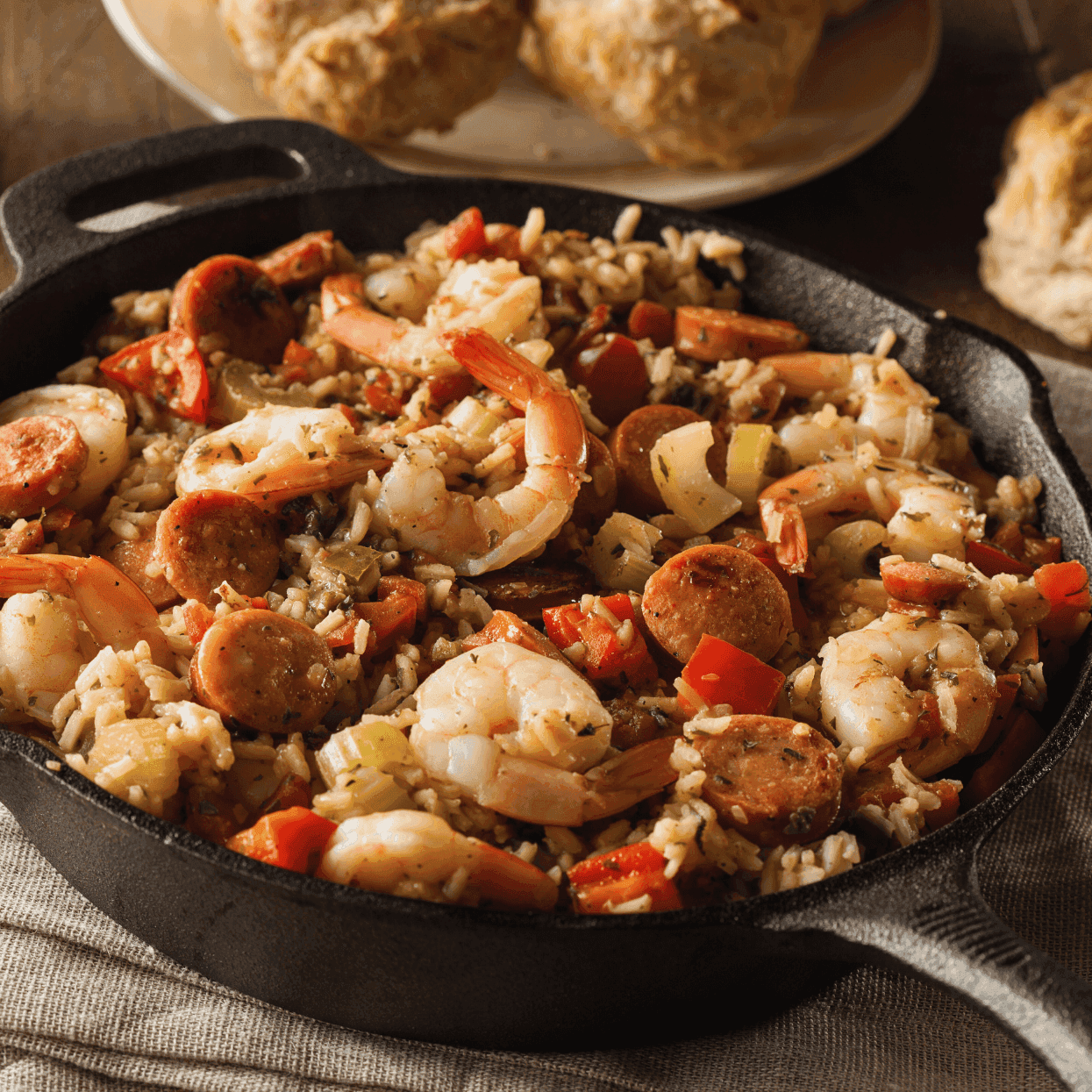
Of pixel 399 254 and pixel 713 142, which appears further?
pixel 713 142

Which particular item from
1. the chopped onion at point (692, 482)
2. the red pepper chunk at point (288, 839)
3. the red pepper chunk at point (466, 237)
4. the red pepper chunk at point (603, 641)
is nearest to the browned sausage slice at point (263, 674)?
the red pepper chunk at point (288, 839)

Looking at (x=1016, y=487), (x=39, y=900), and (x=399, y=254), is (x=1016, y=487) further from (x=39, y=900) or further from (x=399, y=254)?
(x=39, y=900)

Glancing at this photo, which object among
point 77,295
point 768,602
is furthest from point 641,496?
point 77,295

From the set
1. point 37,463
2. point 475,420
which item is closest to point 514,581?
point 475,420

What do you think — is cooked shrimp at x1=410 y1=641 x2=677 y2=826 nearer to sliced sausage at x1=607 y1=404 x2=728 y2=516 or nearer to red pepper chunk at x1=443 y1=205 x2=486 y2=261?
sliced sausage at x1=607 y1=404 x2=728 y2=516

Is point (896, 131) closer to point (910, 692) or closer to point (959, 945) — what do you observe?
point (910, 692)

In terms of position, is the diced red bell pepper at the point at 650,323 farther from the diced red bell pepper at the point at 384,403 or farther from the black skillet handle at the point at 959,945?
the black skillet handle at the point at 959,945

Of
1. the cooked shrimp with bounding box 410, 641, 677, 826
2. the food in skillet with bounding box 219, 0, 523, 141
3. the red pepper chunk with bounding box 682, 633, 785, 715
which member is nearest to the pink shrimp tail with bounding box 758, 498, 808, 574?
the red pepper chunk with bounding box 682, 633, 785, 715
